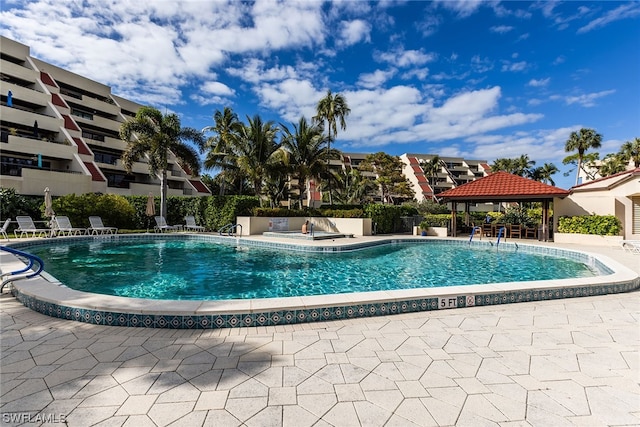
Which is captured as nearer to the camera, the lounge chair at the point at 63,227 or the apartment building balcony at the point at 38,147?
the lounge chair at the point at 63,227

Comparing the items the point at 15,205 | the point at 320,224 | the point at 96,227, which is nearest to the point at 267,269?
the point at 320,224

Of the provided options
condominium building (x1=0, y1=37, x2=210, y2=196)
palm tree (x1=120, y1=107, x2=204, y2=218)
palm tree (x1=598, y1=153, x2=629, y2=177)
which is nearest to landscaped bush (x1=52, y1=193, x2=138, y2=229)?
palm tree (x1=120, y1=107, x2=204, y2=218)

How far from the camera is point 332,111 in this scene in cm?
2588

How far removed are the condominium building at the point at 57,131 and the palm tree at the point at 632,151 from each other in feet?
200

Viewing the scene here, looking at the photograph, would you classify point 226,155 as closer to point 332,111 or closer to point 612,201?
point 332,111

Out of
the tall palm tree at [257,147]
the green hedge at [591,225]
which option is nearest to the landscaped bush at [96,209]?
the tall palm tree at [257,147]

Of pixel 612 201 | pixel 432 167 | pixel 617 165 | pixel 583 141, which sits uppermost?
pixel 583 141

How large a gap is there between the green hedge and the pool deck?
1489 centimetres

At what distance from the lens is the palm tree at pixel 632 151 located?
38188 mm

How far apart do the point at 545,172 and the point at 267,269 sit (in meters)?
69.7

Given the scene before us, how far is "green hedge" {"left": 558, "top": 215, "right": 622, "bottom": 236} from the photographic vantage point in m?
14.8

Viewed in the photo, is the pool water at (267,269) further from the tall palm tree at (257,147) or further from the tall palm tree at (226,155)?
the tall palm tree at (226,155)

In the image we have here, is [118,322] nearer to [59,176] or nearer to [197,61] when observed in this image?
[197,61]

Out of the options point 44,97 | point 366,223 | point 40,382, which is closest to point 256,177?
point 366,223
